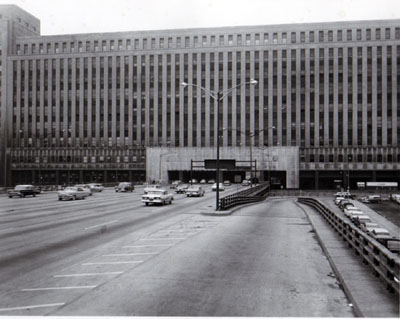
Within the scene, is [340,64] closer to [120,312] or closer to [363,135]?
[363,135]

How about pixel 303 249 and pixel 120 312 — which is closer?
pixel 120 312

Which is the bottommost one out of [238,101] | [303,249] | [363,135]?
[303,249]

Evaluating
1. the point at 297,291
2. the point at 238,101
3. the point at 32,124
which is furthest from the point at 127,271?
the point at 32,124

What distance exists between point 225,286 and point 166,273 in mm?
1923

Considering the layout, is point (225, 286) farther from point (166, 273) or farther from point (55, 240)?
point (55, 240)

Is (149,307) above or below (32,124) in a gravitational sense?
below

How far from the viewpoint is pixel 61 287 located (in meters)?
9.52

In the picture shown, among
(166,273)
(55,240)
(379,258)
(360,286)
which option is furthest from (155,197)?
(360,286)

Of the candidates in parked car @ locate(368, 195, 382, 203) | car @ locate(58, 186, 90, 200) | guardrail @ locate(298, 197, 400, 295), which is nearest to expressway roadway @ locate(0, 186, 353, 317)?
guardrail @ locate(298, 197, 400, 295)

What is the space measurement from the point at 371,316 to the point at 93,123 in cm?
11332

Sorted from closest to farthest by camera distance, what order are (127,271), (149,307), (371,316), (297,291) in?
(371,316) → (149,307) → (297,291) → (127,271)

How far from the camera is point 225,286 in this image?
969 centimetres

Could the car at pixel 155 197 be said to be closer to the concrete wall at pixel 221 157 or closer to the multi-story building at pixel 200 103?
the multi-story building at pixel 200 103

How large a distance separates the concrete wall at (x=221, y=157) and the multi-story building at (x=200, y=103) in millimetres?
271
